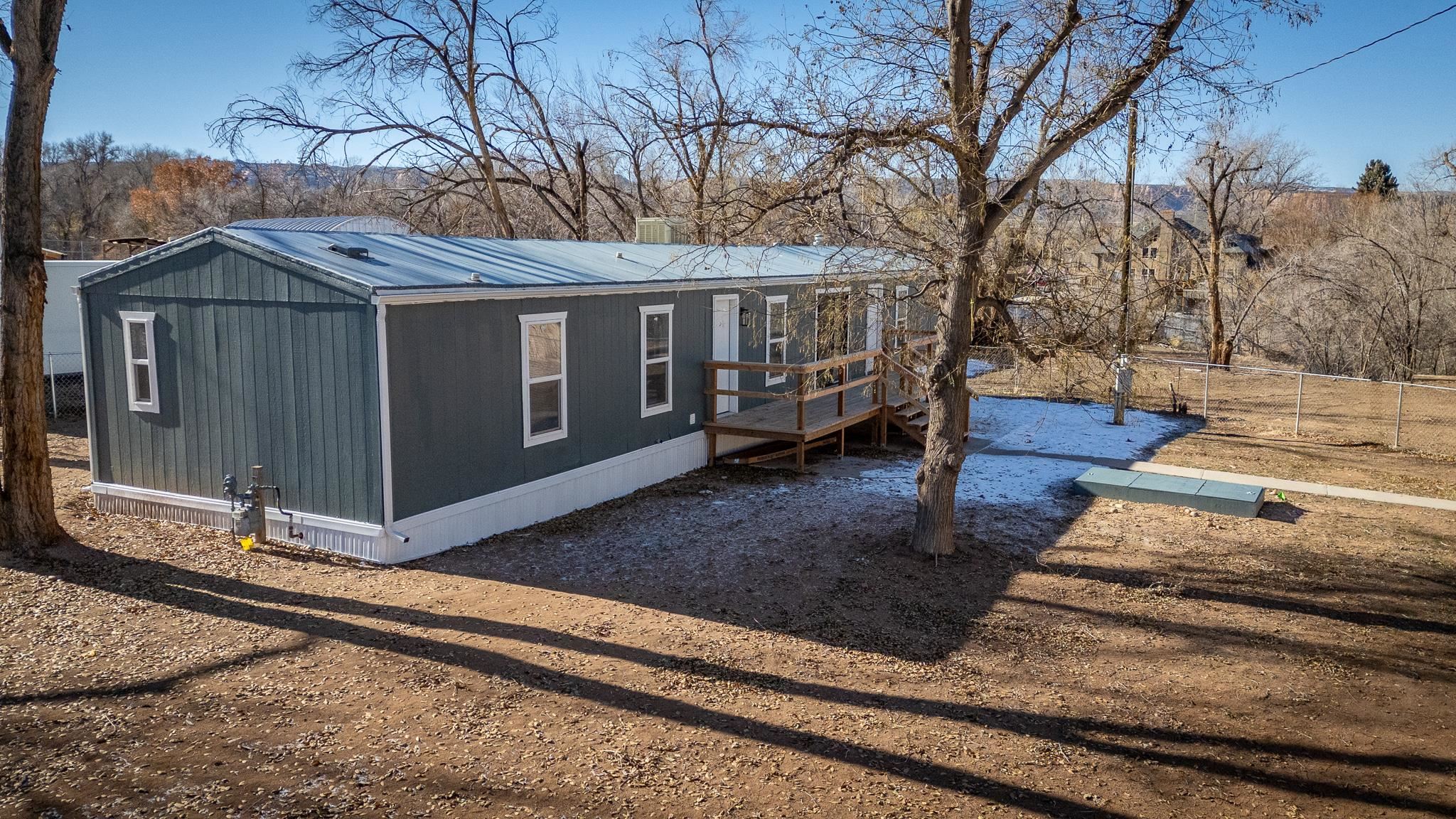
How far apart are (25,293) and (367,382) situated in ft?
11.3

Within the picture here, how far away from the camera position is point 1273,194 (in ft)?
101

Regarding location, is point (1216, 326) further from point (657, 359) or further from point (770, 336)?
point (657, 359)

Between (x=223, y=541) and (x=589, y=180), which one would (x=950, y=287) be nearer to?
(x=223, y=541)

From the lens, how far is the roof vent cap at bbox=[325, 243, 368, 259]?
9.26 metres

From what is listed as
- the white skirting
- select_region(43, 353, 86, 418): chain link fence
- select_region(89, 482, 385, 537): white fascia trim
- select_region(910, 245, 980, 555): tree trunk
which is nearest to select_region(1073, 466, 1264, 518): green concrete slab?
select_region(910, 245, 980, 555): tree trunk

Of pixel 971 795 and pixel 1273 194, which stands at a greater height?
pixel 1273 194

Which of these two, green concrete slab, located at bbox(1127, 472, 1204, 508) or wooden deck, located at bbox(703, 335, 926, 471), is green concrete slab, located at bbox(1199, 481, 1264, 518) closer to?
green concrete slab, located at bbox(1127, 472, 1204, 508)

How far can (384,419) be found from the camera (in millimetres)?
8383

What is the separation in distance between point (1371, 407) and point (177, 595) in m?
21.9

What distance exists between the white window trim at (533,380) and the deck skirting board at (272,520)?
6.64 ft

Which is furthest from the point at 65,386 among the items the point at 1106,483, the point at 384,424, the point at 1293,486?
the point at 1293,486

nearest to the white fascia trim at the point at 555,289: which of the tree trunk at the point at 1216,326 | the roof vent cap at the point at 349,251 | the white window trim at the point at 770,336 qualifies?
the white window trim at the point at 770,336

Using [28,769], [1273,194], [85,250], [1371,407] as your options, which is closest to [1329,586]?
[28,769]

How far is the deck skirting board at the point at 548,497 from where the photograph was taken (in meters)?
9.06
